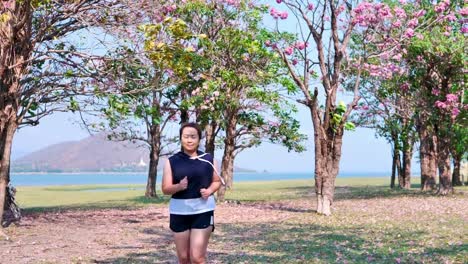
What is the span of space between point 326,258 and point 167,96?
64.5ft

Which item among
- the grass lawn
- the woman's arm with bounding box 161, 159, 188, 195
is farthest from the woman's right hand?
the grass lawn

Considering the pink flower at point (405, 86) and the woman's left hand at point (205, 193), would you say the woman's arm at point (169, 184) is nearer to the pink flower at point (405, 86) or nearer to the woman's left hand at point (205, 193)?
the woman's left hand at point (205, 193)

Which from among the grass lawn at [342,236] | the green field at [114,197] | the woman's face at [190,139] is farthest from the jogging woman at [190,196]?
the green field at [114,197]

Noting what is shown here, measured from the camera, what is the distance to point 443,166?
33344mm

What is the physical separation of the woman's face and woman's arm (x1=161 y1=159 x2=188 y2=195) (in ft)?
1.15

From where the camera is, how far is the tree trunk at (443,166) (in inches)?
1319

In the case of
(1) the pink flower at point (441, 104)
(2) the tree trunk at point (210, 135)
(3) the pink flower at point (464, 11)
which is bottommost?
(2) the tree trunk at point (210, 135)

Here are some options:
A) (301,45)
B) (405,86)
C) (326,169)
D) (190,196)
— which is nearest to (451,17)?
(405,86)

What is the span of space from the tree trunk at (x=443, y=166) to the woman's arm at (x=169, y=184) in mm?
28278

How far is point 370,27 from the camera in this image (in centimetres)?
2641

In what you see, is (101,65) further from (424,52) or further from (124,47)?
(424,52)

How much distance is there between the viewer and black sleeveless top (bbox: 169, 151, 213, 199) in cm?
791

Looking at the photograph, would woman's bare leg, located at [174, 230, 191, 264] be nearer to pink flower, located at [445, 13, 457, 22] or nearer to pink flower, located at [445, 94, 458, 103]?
pink flower, located at [445, 13, 457, 22]

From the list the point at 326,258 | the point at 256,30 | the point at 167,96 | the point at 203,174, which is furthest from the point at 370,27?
the point at 203,174
